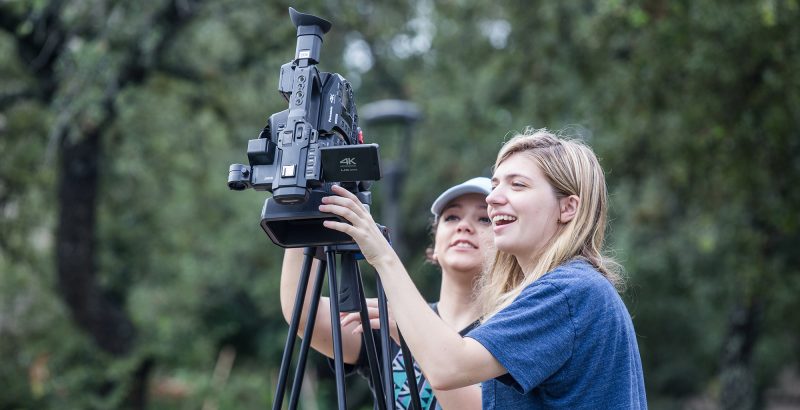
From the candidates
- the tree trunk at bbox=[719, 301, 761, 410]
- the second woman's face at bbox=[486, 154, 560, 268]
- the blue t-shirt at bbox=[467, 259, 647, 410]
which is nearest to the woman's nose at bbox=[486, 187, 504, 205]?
the second woman's face at bbox=[486, 154, 560, 268]

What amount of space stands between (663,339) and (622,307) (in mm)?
13702

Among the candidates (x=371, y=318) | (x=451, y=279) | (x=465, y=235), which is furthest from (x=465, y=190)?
(x=371, y=318)

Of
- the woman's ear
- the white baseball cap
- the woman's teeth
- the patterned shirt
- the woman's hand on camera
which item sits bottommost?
the patterned shirt

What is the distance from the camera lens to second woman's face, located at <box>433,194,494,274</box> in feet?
8.63

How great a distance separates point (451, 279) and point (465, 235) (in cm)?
15

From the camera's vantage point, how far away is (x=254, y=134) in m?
10.9

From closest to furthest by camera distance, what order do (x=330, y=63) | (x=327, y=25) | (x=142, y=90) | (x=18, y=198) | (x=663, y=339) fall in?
(x=327, y=25), (x=142, y=90), (x=18, y=198), (x=330, y=63), (x=663, y=339)

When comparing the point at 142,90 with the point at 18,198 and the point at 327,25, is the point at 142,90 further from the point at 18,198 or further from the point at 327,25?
the point at 327,25

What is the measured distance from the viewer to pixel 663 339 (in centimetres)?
1477

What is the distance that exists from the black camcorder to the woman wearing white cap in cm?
39

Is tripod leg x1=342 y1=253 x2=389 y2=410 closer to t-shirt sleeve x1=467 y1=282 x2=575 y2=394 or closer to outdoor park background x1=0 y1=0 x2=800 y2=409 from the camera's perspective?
t-shirt sleeve x1=467 y1=282 x2=575 y2=394

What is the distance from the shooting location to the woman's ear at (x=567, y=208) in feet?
6.51

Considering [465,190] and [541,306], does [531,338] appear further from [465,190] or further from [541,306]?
[465,190]

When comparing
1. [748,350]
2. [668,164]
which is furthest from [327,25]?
[748,350]
